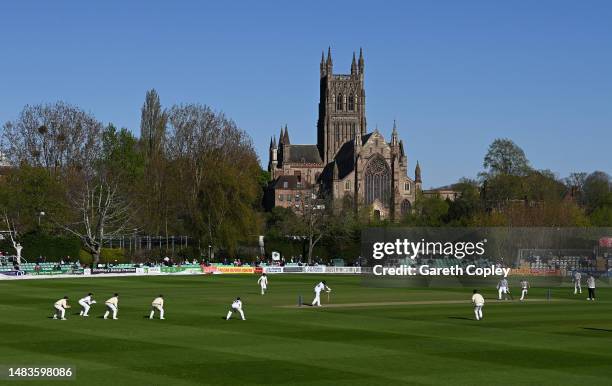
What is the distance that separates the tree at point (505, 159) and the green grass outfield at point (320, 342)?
3456 inches

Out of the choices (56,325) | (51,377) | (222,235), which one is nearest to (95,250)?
(222,235)

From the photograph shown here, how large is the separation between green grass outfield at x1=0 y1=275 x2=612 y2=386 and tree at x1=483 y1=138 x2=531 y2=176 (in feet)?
288

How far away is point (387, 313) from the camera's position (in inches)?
2117

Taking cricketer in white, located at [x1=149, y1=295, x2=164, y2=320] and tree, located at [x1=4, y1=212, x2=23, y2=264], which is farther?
tree, located at [x1=4, y1=212, x2=23, y2=264]

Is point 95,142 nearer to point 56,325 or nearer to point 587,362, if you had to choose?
point 56,325

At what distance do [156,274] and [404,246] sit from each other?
3375 centimetres

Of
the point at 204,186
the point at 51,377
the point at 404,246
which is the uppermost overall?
the point at 204,186

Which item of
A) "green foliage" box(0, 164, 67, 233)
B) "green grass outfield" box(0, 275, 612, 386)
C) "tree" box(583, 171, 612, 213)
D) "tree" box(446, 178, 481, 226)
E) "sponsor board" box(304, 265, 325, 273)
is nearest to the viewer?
"green grass outfield" box(0, 275, 612, 386)

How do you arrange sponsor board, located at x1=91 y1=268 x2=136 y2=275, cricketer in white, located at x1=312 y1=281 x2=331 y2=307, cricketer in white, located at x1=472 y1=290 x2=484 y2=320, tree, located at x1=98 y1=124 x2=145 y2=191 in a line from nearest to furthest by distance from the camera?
cricketer in white, located at x1=472 y1=290 x2=484 y2=320
cricketer in white, located at x1=312 y1=281 x2=331 y2=307
sponsor board, located at x1=91 y1=268 x2=136 y2=275
tree, located at x1=98 y1=124 x2=145 y2=191

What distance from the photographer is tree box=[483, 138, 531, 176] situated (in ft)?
494

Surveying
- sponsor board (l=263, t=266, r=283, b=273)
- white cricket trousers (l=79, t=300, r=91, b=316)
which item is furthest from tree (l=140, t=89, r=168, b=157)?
white cricket trousers (l=79, t=300, r=91, b=316)

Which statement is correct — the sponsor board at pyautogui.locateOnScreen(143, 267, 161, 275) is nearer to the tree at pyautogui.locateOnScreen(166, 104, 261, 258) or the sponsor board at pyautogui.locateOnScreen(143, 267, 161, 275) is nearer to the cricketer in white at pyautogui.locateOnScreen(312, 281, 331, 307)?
the tree at pyautogui.locateOnScreen(166, 104, 261, 258)

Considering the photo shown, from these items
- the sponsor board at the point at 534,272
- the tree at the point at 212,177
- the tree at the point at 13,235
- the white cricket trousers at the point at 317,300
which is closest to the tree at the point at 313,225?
the tree at the point at 212,177

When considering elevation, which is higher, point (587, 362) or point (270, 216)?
point (270, 216)
